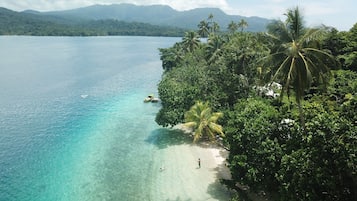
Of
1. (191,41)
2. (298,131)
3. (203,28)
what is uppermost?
(203,28)

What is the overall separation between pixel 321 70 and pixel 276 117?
3.97m

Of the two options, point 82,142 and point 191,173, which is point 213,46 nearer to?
point 82,142

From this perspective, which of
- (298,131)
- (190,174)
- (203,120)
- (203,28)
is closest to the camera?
(298,131)

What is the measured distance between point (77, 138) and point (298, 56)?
25.0 metres

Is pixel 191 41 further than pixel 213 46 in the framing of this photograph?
Yes

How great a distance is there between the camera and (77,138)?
108 feet

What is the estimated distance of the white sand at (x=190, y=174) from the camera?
20500 millimetres

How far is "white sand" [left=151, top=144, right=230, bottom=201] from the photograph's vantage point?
2050 cm

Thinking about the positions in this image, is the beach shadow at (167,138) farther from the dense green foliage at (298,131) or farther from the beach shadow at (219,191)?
the beach shadow at (219,191)

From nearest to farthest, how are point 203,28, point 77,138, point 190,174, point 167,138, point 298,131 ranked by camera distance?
point 298,131 < point 190,174 < point 167,138 < point 77,138 < point 203,28

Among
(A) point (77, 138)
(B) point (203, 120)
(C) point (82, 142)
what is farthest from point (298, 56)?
(A) point (77, 138)

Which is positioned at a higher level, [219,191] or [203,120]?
[203,120]

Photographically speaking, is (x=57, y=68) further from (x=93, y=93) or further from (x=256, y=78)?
(x=256, y=78)

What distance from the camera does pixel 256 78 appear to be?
29562 mm
